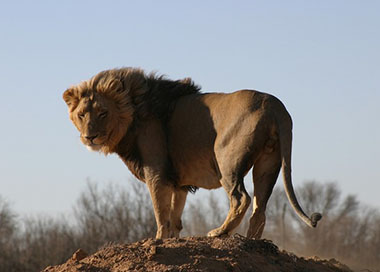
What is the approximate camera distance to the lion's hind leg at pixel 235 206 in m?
11.6

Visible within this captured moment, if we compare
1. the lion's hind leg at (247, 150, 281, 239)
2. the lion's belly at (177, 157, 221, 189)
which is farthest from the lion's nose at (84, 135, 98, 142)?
the lion's hind leg at (247, 150, 281, 239)

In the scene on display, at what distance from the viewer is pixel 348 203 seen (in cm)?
5153

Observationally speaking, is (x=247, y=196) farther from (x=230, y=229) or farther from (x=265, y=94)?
(x=265, y=94)

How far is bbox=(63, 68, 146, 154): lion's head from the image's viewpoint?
13.1 metres

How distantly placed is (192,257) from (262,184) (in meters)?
2.18

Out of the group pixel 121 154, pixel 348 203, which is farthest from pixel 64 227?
pixel 121 154

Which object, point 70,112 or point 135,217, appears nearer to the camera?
point 70,112

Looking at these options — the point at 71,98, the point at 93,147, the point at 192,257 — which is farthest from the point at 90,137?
the point at 192,257

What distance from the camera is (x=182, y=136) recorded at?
1291 centimetres

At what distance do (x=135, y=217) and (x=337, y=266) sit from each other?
35.7m

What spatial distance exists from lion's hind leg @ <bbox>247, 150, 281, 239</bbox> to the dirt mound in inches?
34.1

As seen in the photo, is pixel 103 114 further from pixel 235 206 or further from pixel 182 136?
pixel 235 206

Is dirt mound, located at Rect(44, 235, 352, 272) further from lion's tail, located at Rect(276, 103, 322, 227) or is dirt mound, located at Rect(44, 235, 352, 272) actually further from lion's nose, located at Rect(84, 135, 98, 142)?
lion's nose, located at Rect(84, 135, 98, 142)

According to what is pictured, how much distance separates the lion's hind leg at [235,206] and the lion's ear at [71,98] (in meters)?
2.64
